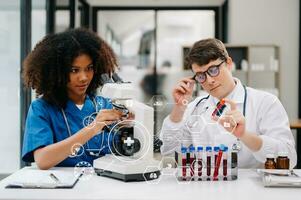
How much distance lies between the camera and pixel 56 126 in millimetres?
1659

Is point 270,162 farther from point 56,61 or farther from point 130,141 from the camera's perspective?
point 56,61

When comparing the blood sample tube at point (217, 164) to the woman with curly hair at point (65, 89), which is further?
the woman with curly hair at point (65, 89)

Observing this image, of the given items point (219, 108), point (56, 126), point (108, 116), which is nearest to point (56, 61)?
point (56, 126)

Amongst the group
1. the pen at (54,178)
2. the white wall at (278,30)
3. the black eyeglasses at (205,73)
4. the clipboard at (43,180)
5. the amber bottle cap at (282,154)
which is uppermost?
the white wall at (278,30)

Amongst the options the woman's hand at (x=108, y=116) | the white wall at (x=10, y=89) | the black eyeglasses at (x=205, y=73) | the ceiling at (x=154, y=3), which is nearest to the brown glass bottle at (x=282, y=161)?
the black eyeglasses at (x=205, y=73)

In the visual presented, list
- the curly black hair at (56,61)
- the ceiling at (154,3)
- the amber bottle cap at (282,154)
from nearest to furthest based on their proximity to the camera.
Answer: the amber bottle cap at (282,154) → the curly black hair at (56,61) → the ceiling at (154,3)

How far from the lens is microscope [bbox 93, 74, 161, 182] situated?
139cm

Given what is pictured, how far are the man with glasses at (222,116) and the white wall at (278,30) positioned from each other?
3479 mm

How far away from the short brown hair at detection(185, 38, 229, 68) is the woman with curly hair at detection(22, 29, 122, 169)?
345 mm

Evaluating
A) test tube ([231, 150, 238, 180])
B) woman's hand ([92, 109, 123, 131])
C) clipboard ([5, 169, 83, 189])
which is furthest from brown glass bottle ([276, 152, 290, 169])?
clipboard ([5, 169, 83, 189])

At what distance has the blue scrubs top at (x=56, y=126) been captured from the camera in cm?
156

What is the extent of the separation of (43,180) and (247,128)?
76 centimetres

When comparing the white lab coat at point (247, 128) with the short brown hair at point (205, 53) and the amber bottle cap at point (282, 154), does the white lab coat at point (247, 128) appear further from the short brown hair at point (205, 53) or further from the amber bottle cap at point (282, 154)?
the short brown hair at point (205, 53)

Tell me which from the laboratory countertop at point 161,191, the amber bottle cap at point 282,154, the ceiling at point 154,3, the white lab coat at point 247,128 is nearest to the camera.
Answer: the laboratory countertop at point 161,191
